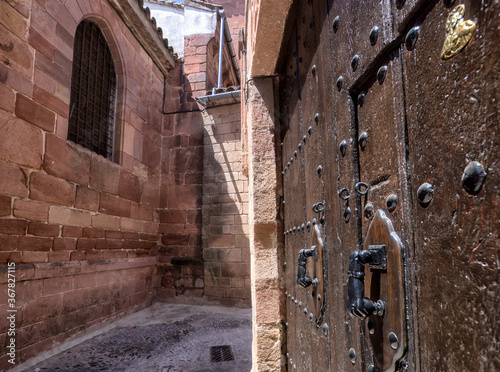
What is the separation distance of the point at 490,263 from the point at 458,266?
0.20 feet

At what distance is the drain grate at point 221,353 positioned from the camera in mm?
3348

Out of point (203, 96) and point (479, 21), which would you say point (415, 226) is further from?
point (203, 96)

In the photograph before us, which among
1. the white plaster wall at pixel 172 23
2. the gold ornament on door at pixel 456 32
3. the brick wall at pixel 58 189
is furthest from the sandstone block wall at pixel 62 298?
the white plaster wall at pixel 172 23

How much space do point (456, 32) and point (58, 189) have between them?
4.28 meters

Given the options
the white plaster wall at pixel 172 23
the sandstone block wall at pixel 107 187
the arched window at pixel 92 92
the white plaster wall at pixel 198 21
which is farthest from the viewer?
the white plaster wall at pixel 172 23

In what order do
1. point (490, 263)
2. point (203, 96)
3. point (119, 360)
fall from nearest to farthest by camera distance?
point (490, 263) < point (119, 360) < point (203, 96)

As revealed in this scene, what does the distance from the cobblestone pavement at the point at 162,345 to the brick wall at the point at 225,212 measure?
0.66 m

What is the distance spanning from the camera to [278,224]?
6.75 ft

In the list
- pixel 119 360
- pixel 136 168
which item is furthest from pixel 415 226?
pixel 136 168

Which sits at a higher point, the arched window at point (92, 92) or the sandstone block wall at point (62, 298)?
the arched window at point (92, 92)

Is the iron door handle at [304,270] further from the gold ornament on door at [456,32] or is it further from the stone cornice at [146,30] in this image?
the stone cornice at [146,30]

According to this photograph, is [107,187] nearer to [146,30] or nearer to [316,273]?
[146,30]

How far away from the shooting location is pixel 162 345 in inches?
149

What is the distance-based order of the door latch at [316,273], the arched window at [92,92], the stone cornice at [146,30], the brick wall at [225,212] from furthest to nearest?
the brick wall at [225,212] < the stone cornice at [146,30] < the arched window at [92,92] < the door latch at [316,273]
